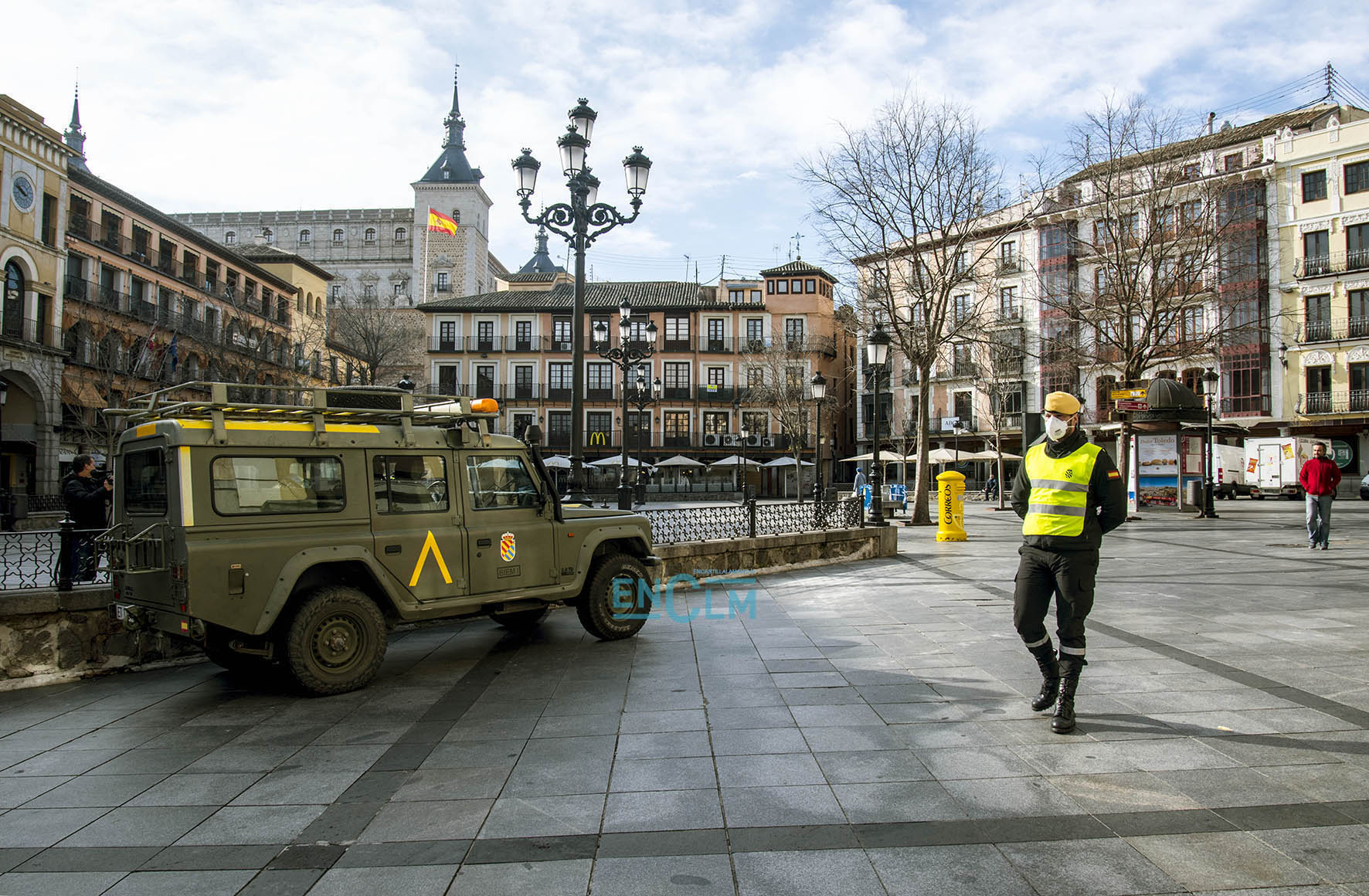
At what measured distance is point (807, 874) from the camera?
3193 millimetres

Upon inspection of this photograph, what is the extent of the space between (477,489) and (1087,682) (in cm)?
488

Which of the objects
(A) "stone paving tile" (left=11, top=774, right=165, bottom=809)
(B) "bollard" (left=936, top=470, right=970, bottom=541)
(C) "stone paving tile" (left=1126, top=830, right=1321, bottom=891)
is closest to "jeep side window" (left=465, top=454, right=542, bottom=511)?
(A) "stone paving tile" (left=11, top=774, right=165, bottom=809)

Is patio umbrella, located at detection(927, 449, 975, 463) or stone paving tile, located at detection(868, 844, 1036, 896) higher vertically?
patio umbrella, located at detection(927, 449, 975, 463)

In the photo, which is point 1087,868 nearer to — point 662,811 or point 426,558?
point 662,811

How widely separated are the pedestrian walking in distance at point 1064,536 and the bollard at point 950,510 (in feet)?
41.6

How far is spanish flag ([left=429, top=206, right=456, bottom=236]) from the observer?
85250mm

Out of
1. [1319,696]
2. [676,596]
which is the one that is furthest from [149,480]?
[1319,696]

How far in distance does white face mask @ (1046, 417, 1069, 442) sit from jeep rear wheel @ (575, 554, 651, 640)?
4.16 meters

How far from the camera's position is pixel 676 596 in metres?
10.8

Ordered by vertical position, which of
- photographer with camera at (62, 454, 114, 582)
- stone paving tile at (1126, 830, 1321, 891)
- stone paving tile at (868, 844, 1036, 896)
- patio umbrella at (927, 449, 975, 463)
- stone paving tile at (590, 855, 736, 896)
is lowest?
stone paving tile at (590, 855, 736, 896)

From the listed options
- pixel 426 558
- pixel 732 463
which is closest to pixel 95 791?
pixel 426 558

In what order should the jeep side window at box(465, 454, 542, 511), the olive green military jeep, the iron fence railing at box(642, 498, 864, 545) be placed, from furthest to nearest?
the iron fence railing at box(642, 498, 864, 545), the jeep side window at box(465, 454, 542, 511), the olive green military jeep

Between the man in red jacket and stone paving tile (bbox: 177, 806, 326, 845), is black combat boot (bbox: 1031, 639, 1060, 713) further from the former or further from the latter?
the man in red jacket

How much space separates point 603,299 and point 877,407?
4196cm
